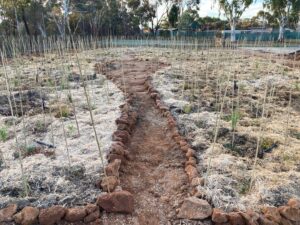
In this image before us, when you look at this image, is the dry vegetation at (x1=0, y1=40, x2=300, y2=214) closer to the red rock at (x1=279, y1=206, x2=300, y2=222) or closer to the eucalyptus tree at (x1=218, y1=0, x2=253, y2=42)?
the red rock at (x1=279, y1=206, x2=300, y2=222)

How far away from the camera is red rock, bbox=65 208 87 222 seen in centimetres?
227

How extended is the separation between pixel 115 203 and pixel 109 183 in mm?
254

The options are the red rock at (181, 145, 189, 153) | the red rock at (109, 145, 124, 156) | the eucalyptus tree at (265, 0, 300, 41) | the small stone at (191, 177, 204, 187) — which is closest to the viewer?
the small stone at (191, 177, 204, 187)

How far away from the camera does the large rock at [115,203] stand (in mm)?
2402

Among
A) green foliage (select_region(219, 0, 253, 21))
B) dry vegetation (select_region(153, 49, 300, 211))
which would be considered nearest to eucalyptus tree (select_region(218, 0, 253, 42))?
green foliage (select_region(219, 0, 253, 21))

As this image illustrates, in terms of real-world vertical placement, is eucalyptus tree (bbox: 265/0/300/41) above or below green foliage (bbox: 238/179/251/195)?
above

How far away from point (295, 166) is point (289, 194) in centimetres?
51

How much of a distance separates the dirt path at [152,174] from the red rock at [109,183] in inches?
5.8

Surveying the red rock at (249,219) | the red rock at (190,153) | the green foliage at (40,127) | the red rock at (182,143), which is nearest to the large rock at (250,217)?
the red rock at (249,219)

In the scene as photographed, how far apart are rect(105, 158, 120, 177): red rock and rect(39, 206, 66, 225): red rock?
0.61 meters

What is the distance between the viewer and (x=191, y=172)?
2.91m

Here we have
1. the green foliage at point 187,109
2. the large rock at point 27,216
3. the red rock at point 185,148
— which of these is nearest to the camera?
the large rock at point 27,216

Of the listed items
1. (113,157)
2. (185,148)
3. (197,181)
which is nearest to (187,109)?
(185,148)

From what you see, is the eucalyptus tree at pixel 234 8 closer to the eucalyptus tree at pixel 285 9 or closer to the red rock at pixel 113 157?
the eucalyptus tree at pixel 285 9
